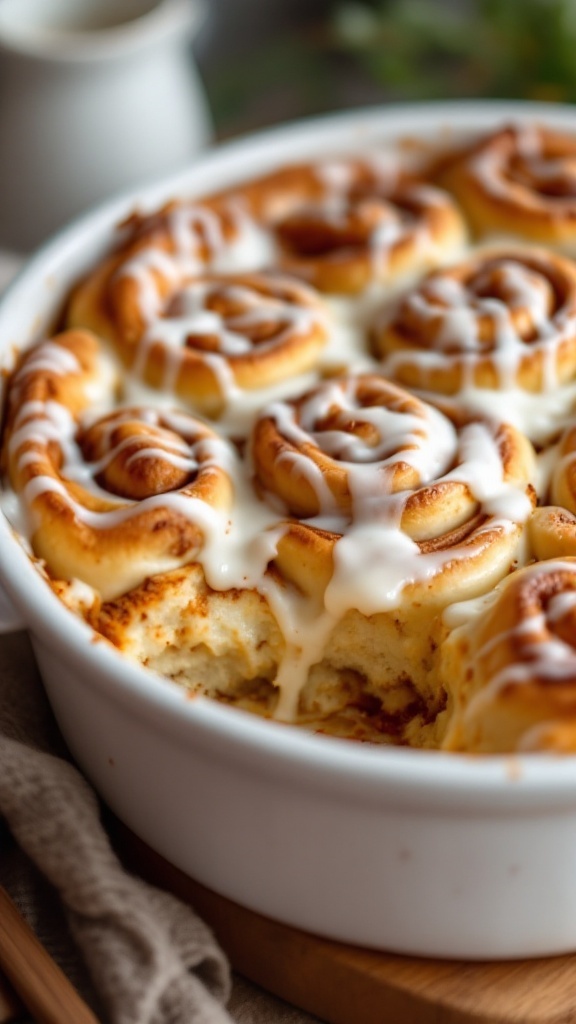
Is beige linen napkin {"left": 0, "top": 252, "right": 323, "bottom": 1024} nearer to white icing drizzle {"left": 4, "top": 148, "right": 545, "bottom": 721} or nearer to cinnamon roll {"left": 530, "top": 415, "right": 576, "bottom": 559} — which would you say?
white icing drizzle {"left": 4, "top": 148, "right": 545, "bottom": 721}

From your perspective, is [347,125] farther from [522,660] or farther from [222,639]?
[522,660]

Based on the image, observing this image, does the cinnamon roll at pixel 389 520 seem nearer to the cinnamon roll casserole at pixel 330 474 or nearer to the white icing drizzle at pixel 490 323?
the cinnamon roll casserole at pixel 330 474

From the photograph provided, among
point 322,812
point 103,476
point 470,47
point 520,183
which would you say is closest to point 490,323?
point 520,183

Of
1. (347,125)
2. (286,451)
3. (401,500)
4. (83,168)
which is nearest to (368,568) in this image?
(401,500)

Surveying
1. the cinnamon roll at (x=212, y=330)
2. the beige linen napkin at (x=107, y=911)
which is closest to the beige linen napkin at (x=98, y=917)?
the beige linen napkin at (x=107, y=911)

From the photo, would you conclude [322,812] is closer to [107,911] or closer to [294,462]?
[107,911]

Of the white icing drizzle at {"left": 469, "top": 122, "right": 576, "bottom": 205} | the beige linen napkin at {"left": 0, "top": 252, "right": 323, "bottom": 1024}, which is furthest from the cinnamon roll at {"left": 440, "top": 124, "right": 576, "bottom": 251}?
the beige linen napkin at {"left": 0, "top": 252, "right": 323, "bottom": 1024}
